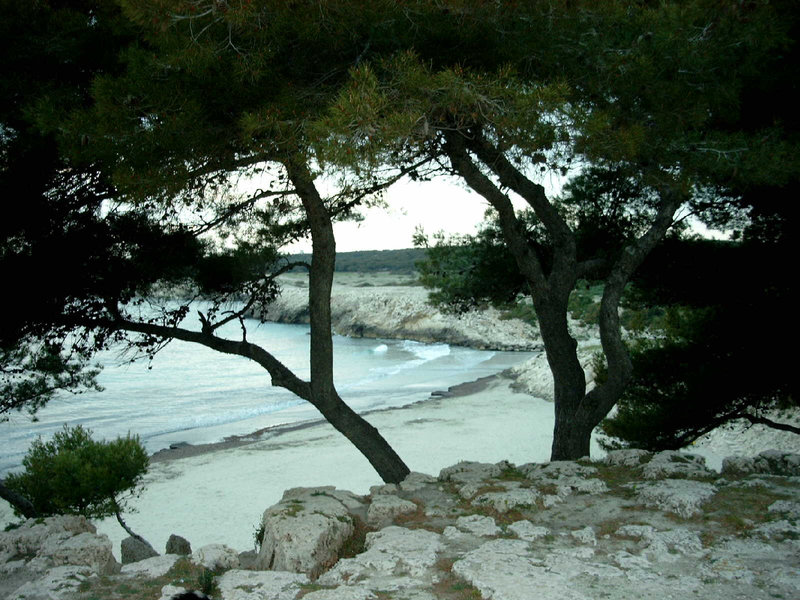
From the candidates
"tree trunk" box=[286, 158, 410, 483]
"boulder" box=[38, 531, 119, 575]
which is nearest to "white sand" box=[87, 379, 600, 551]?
"tree trunk" box=[286, 158, 410, 483]

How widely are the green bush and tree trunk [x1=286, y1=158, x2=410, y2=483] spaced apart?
3.09 m

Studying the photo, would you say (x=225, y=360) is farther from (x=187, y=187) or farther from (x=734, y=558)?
(x=734, y=558)

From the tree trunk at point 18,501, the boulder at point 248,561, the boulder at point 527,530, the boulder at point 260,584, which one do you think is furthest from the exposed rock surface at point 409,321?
the boulder at point 260,584

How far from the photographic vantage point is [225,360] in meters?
28.0

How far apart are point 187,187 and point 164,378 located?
64.1ft

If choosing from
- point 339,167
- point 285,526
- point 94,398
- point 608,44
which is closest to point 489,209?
point 608,44

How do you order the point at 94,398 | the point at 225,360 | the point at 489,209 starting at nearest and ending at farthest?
the point at 489,209
the point at 94,398
the point at 225,360

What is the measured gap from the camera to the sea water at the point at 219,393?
15.3 metres

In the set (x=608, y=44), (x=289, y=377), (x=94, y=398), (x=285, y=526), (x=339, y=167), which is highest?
(x=608, y=44)

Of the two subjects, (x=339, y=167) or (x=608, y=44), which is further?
(x=608, y=44)

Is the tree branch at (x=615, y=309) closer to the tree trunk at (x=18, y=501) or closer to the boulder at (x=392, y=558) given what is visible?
the boulder at (x=392, y=558)

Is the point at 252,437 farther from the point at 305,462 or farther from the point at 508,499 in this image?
the point at 508,499

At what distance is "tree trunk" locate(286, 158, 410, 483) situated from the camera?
18.3 feet

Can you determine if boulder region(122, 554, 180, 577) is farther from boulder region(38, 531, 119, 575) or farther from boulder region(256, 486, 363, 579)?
boulder region(256, 486, 363, 579)
